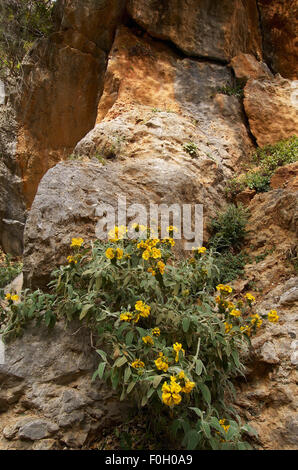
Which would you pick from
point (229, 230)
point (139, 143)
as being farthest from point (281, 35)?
point (229, 230)

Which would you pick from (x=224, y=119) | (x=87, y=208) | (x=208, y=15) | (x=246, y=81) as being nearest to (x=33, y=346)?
(x=87, y=208)

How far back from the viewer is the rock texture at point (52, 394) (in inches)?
87.7

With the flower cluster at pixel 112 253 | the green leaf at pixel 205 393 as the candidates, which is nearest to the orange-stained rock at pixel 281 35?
the flower cluster at pixel 112 253

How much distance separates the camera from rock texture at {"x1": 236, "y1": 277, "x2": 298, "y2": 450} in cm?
220

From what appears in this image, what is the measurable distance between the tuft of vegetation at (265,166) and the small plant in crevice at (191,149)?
655 mm

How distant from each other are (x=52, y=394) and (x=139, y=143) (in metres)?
3.28

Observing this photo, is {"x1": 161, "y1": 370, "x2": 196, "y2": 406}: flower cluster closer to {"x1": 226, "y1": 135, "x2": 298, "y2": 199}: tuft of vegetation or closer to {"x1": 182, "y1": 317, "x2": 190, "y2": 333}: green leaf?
{"x1": 182, "y1": 317, "x2": 190, "y2": 333}: green leaf

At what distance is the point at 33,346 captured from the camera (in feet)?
8.64

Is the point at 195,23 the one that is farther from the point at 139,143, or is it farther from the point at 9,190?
the point at 9,190

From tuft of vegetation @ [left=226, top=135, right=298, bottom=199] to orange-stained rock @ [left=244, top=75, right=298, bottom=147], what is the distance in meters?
0.32

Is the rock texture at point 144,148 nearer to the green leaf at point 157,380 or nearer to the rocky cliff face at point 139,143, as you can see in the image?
the rocky cliff face at point 139,143

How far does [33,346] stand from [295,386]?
193 cm

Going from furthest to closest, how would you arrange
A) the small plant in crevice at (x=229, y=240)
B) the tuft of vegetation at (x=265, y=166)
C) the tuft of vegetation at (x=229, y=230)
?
the tuft of vegetation at (x=265, y=166) → the tuft of vegetation at (x=229, y=230) → the small plant in crevice at (x=229, y=240)
